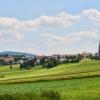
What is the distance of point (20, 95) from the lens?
23328 millimetres

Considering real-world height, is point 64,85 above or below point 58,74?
above

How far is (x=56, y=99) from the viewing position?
23.7 meters

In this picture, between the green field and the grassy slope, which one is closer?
the green field

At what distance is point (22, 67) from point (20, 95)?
17577cm

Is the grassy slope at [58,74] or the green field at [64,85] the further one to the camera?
the grassy slope at [58,74]

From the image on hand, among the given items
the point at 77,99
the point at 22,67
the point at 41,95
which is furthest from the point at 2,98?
the point at 22,67

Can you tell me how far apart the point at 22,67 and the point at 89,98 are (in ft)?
568

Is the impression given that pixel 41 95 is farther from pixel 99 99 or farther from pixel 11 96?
pixel 99 99

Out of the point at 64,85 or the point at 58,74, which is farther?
the point at 58,74

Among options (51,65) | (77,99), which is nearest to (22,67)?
(51,65)

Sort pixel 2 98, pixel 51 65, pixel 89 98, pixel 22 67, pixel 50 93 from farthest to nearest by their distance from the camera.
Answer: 1. pixel 22 67
2. pixel 51 65
3. pixel 89 98
4. pixel 50 93
5. pixel 2 98

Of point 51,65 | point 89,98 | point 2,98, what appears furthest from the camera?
point 51,65

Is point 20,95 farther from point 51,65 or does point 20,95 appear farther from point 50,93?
point 51,65

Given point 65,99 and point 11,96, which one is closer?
point 11,96
